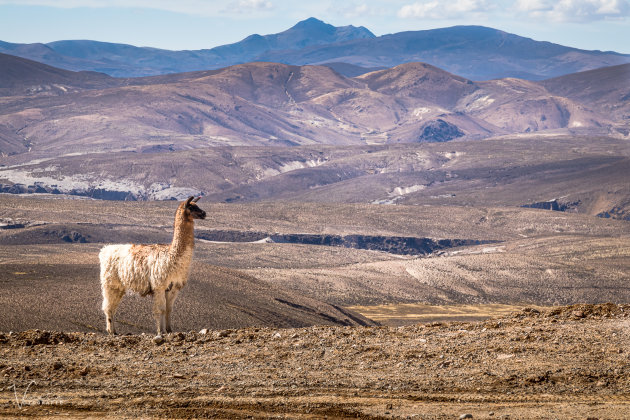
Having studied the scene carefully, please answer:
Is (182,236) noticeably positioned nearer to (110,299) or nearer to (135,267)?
(135,267)

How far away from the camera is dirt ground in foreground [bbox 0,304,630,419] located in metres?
8.40

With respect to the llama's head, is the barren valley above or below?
below

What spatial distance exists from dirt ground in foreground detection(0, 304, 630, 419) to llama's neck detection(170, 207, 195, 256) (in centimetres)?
148

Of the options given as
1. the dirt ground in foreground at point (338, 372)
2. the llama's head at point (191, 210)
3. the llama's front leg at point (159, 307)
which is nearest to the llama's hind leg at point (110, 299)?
the llama's front leg at point (159, 307)

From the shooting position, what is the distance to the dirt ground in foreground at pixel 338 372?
8.40 m

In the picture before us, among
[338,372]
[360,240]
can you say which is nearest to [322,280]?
[360,240]

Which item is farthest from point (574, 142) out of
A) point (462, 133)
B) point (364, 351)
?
point (364, 351)

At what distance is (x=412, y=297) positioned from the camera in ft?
140

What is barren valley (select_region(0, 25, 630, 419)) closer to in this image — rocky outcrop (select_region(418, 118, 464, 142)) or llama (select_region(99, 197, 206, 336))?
llama (select_region(99, 197, 206, 336))

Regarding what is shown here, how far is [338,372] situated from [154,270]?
Answer: 403 cm

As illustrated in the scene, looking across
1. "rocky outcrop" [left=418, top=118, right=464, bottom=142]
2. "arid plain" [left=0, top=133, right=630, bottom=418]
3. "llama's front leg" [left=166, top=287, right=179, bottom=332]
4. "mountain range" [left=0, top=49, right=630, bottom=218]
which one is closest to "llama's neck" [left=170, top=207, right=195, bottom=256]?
"llama's front leg" [left=166, top=287, right=179, bottom=332]

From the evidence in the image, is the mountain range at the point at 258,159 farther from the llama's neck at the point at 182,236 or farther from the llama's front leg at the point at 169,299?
the llama's front leg at the point at 169,299

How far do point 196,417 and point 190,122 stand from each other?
562ft

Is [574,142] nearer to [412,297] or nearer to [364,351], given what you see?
[412,297]
